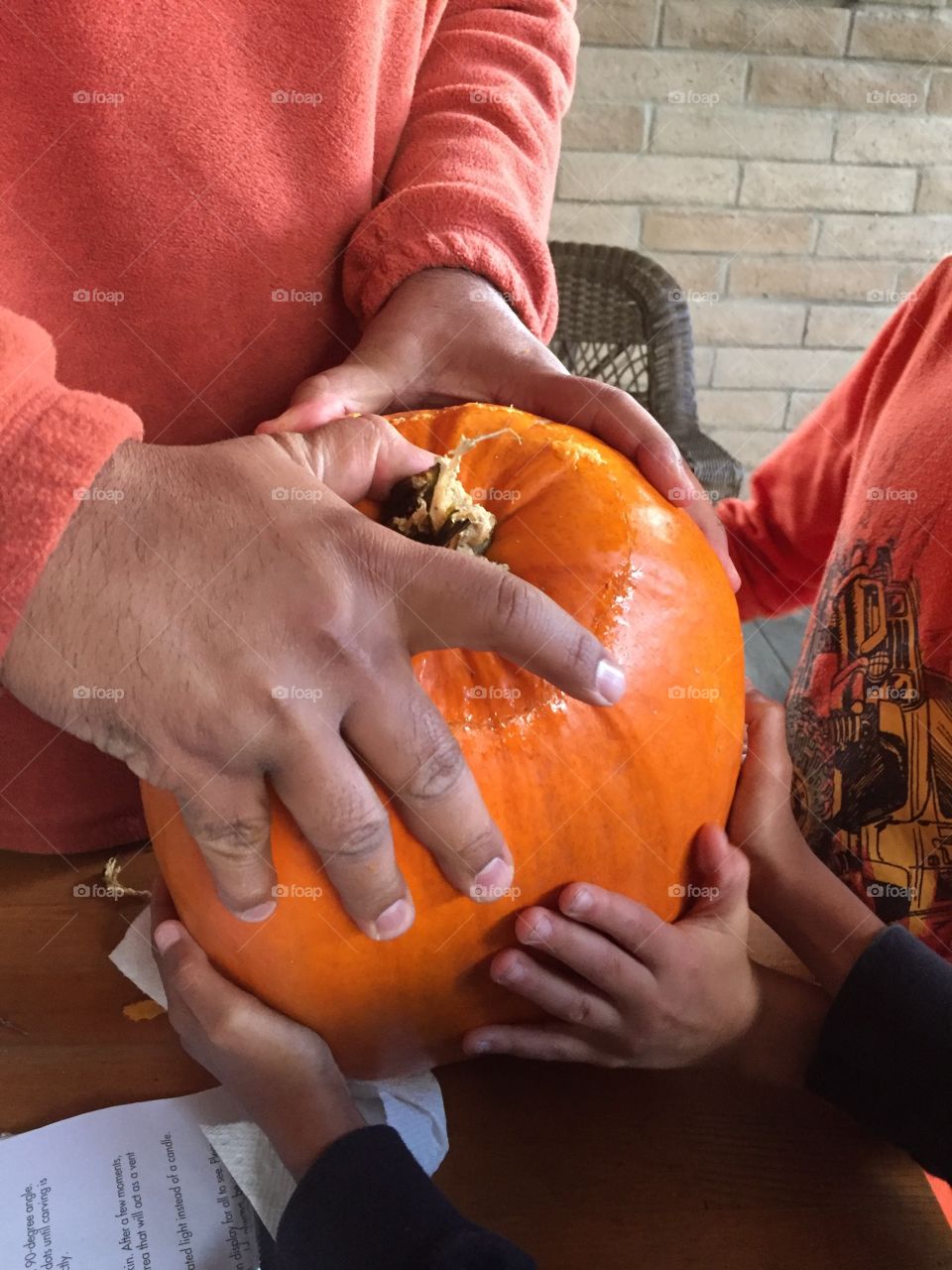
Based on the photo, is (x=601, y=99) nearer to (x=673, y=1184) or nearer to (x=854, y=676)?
(x=854, y=676)

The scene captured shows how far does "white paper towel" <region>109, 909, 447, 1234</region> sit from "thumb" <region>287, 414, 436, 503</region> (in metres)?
0.33

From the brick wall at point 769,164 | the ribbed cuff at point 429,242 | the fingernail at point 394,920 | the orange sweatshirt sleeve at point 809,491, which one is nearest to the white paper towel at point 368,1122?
the fingernail at point 394,920

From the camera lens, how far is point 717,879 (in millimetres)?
586

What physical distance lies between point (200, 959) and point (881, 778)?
53 cm

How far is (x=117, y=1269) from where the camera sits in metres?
0.50

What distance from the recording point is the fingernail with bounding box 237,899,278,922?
0.49m

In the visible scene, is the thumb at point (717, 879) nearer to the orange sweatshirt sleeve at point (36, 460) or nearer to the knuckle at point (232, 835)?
→ the knuckle at point (232, 835)

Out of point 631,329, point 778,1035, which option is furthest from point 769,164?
point 778,1035

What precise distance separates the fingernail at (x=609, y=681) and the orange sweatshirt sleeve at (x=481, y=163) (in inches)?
16.9

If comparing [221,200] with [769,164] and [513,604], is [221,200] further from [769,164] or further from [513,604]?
[769,164]

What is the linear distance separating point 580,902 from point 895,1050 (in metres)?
0.23

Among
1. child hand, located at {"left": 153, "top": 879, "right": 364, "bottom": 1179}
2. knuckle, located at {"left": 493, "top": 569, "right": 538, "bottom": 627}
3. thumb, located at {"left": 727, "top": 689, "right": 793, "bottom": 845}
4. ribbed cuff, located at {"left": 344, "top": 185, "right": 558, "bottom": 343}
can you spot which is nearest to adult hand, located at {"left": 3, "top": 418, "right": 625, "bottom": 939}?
knuckle, located at {"left": 493, "top": 569, "right": 538, "bottom": 627}

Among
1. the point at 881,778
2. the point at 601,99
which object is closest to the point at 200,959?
the point at 881,778

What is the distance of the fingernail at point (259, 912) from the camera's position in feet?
1.62
